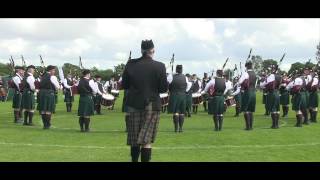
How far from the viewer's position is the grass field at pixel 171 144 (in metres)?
9.69

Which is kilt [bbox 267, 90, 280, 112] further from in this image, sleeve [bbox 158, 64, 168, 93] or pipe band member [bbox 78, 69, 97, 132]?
sleeve [bbox 158, 64, 168, 93]

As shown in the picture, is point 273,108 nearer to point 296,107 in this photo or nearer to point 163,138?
point 296,107

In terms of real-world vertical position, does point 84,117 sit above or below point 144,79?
below

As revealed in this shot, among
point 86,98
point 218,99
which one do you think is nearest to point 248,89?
point 218,99

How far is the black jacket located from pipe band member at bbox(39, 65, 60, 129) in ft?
29.2

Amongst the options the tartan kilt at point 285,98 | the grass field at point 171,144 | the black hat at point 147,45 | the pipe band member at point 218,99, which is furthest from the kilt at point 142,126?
the tartan kilt at point 285,98

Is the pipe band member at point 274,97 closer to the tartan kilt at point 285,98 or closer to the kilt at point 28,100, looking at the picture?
the tartan kilt at point 285,98

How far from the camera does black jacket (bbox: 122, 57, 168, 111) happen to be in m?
6.85

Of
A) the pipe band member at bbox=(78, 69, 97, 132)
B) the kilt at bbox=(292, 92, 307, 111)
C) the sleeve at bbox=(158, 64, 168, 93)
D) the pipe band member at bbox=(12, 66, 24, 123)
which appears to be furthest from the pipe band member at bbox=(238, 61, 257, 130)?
the sleeve at bbox=(158, 64, 168, 93)

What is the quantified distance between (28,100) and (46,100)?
1424 millimetres

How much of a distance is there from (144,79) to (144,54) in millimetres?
361

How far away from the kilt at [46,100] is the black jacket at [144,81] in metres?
9.02
